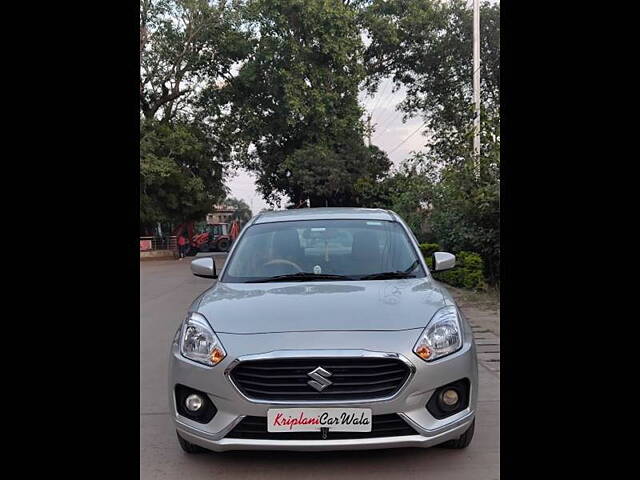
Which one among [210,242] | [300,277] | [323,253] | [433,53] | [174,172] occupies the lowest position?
[210,242]

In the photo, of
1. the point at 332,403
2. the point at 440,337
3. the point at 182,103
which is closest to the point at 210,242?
the point at 182,103

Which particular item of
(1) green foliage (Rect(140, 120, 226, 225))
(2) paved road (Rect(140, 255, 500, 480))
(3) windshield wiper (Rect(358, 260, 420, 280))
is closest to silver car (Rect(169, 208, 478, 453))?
(2) paved road (Rect(140, 255, 500, 480))

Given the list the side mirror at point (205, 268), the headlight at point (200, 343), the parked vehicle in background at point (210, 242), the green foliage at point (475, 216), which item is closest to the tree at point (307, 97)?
the parked vehicle in background at point (210, 242)

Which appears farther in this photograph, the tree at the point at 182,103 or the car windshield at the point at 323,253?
the tree at the point at 182,103

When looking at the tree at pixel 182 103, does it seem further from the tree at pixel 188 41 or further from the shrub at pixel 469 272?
the shrub at pixel 469 272

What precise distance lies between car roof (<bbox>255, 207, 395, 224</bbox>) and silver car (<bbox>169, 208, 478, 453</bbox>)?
49.7 inches

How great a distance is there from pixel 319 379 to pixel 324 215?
2149 millimetres

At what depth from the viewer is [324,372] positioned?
3.09 meters

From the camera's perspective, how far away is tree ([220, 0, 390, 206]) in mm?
22906

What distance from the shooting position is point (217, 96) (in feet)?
86.0

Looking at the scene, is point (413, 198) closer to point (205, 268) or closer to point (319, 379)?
point (205, 268)

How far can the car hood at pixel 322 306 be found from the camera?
3.31 metres

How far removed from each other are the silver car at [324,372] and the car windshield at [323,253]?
1.67 feet
